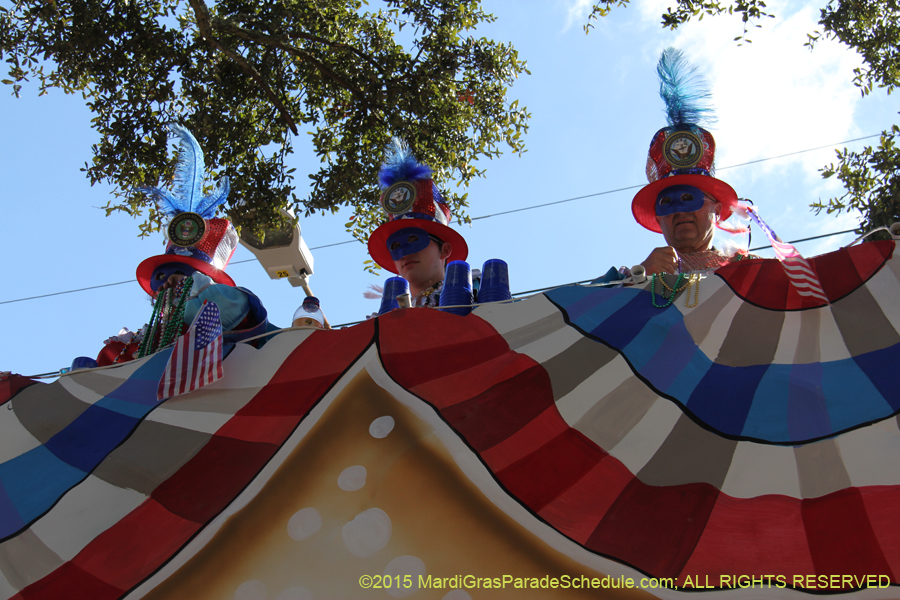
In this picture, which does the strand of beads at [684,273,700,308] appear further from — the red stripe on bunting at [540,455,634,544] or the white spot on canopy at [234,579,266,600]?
the white spot on canopy at [234,579,266,600]

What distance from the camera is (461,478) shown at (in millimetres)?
2162

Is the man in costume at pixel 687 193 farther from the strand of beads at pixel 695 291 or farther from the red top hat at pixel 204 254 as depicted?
the red top hat at pixel 204 254

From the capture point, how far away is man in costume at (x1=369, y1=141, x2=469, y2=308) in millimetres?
3791

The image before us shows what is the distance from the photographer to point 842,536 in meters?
1.71

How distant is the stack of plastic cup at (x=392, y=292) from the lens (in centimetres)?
335

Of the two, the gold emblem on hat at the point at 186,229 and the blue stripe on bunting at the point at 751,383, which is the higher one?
the gold emblem on hat at the point at 186,229

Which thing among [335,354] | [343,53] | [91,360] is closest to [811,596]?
[335,354]

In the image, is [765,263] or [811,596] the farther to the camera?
[765,263]

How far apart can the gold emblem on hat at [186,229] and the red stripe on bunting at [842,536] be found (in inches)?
128

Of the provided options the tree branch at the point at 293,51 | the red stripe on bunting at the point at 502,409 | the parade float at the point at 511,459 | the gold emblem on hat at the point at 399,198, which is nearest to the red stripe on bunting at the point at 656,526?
the parade float at the point at 511,459

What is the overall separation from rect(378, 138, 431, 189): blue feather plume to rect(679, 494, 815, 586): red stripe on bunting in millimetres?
2712

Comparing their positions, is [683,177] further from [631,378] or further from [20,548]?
[20,548]

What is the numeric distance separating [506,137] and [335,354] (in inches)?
160

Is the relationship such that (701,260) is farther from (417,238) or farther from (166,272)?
(166,272)
